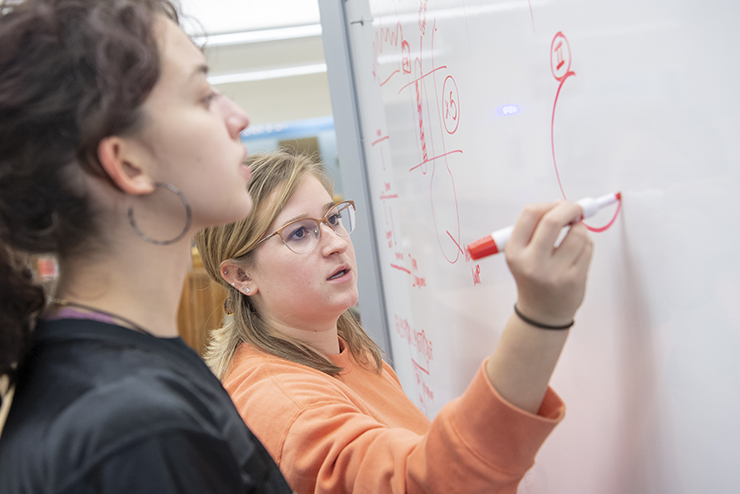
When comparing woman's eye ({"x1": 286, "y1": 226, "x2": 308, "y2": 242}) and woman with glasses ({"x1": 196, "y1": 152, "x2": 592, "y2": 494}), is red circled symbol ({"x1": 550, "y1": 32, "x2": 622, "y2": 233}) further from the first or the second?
woman's eye ({"x1": 286, "y1": 226, "x2": 308, "y2": 242})

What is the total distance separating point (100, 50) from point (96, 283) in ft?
0.58

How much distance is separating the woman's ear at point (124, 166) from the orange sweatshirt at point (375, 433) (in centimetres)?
31

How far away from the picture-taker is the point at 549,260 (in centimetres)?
43

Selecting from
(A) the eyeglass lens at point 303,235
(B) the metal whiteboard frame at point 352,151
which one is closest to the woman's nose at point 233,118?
(A) the eyeglass lens at point 303,235

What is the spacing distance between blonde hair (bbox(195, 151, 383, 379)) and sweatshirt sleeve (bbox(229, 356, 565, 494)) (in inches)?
4.6

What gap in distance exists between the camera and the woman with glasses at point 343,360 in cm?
45

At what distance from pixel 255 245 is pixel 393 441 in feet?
1.39

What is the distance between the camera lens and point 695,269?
0.43 m

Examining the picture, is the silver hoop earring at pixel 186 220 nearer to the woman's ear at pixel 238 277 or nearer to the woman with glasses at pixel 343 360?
the woman with glasses at pixel 343 360

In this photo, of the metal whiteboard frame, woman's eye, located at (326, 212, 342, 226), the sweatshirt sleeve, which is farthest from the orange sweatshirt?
the metal whiteboard frame

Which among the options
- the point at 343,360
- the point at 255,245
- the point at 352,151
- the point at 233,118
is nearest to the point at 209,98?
the point at 233,118

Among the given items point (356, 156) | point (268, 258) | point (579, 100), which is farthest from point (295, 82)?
point (579, 100)

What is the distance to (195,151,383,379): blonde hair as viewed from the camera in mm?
852

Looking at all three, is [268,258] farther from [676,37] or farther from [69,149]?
[676,37]
